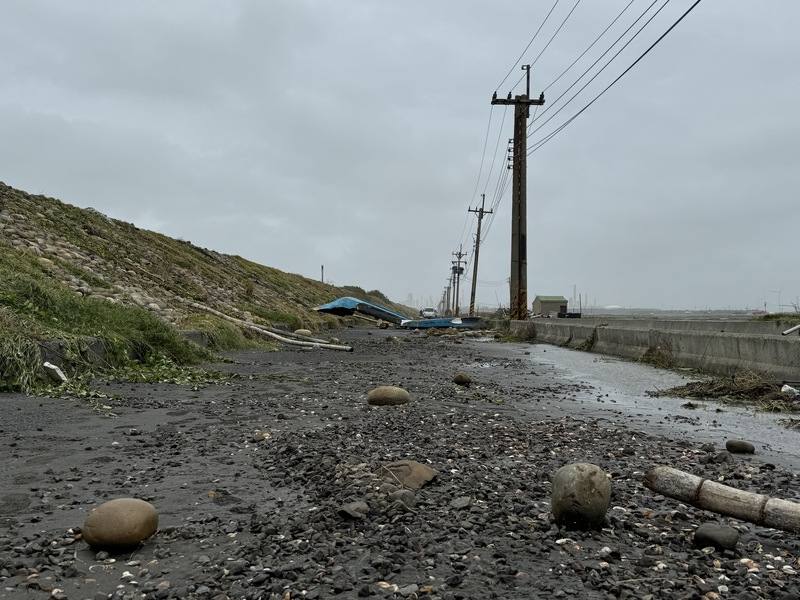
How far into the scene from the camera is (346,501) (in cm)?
407

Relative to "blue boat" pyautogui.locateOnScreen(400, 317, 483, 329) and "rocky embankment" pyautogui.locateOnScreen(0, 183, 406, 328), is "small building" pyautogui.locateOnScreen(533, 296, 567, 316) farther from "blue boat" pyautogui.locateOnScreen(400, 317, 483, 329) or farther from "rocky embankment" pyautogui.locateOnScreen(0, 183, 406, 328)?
"rocky embankment" pyautogui.locateOnScreen(0, 183, 406, 328)

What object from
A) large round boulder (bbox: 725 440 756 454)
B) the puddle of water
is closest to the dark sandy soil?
large round boulder (bbox: 725 440 756 454)

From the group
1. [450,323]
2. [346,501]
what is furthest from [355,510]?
[450,323]

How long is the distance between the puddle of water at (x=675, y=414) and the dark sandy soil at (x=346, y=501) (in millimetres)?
775

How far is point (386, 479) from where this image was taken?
438 centimetres

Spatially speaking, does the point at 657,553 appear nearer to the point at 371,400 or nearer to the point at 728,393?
the point at 371,400

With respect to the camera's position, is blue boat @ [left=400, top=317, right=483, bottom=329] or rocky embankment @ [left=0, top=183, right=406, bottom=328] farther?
blue boat @ [left=400, top=317, right=483, bottom=329]

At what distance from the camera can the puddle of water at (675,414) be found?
659 centimetres

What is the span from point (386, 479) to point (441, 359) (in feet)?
42.0

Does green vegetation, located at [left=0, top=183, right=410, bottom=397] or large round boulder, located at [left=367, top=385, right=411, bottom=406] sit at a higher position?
green vegetation, located at [left=0, top=183, right=410, bottom=397]

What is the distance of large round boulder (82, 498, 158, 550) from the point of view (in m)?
3.32

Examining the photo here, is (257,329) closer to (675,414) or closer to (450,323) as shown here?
(675,414)

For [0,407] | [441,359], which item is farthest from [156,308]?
[0,407]

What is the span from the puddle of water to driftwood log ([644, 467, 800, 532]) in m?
2.05
